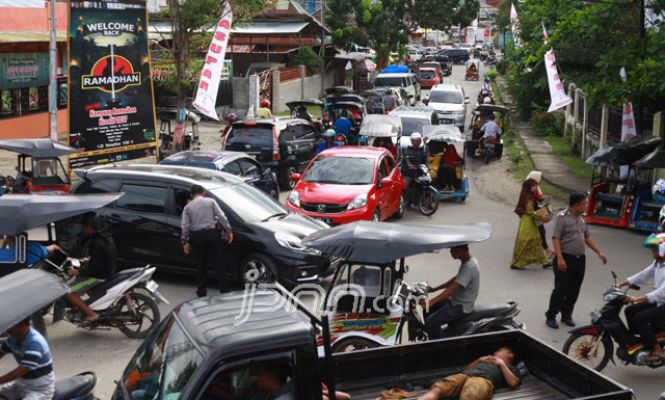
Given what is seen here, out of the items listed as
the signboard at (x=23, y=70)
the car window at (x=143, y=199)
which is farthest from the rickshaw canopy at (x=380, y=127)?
the signboard at (x=23, y=70)

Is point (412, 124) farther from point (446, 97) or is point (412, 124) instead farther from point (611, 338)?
point (611, 338)

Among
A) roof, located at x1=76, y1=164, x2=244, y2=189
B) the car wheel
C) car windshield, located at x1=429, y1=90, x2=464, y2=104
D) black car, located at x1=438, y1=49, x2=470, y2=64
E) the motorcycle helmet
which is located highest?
black car, located at x1=438, y1=49, x2=470, y2=64

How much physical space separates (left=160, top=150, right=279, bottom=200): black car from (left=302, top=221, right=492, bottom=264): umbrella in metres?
7.63

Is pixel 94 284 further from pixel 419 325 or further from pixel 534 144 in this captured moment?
pixel 534 144

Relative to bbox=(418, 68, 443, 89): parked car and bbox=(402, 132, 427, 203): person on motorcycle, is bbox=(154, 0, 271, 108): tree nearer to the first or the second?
bbox=(402, 132, 427, 203): person on motorcycle

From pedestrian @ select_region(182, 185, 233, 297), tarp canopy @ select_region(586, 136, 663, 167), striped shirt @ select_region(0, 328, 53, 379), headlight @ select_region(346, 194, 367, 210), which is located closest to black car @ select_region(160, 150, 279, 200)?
headlight @ select_region(346, 194, 367, 210)

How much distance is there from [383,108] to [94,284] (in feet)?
75.3

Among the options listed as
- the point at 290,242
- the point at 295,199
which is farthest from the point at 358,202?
the point at 290,242

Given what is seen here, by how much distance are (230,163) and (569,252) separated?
7.77 meters

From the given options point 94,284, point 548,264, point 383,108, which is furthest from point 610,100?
point 383,108

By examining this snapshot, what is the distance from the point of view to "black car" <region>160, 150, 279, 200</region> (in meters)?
15.6

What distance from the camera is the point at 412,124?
82.7 ft

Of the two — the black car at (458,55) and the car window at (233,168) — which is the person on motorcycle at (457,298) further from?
the black car at (458,55)

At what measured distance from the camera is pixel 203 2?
23188mm
